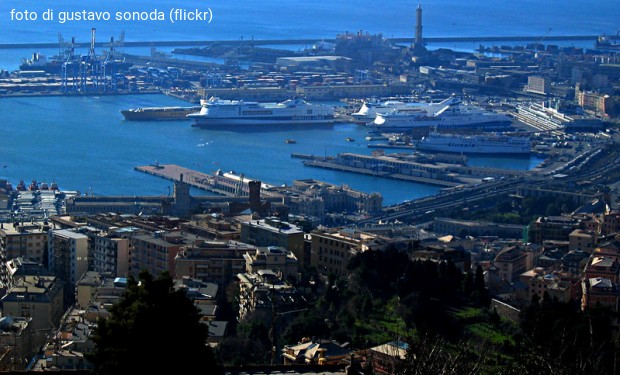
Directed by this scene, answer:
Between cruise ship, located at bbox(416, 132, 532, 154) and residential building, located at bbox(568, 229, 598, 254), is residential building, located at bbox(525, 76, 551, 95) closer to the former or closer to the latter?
cruise ship, located at bbox(416, 132, 532, 154)

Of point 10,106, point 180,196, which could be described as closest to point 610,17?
point 10,106

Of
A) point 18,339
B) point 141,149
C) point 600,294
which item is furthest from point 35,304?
point 141,149

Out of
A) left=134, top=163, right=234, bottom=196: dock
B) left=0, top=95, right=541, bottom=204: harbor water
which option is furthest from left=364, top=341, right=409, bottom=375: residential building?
left=0, top=95, right=541, bottom=204: harbor water

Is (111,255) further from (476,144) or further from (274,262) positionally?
(476,144)

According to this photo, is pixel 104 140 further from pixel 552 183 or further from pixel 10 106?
pixel 552 183

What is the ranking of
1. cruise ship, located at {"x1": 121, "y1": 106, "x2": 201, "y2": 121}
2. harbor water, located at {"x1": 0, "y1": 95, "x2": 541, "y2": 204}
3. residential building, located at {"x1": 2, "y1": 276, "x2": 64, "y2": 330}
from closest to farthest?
1. residential building, located at {"x1": 2, "y1": 276, "x2": 64, "y2": 330}
2. harbor water, located at {"x1": 0, "y1": 95, "x2": 541, "y2": 204}
3. cruise ship, located at {"x1": 121, "y1": 106, "x2": 201, "y2": 121}

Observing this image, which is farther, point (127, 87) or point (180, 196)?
point (127, 87)

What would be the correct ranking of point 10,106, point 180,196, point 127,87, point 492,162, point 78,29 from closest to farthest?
1. point 180,196
2. point 492,162
3. point 10,106
4. point 127,87
5. point 78,29

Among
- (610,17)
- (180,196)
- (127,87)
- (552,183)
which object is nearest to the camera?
(180,196)
